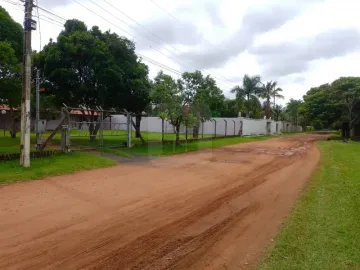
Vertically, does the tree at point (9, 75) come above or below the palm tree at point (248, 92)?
below

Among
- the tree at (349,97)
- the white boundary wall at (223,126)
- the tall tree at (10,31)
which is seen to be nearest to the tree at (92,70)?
the tall tree at (10,31)

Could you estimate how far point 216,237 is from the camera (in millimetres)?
5008

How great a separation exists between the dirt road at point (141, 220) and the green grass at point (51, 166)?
0.56 metres

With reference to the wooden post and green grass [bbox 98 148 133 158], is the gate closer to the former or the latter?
green grass [bbox 98 148 133 158]

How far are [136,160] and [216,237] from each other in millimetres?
9455

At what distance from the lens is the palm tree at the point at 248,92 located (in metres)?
48.6

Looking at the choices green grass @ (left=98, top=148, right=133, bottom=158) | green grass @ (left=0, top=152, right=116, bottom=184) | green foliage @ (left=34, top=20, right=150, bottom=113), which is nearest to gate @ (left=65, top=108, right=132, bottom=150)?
green grass @ (left=98, top=148, right=133, bottom=158)

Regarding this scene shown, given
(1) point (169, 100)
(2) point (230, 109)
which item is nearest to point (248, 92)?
(2) point (230, 109)

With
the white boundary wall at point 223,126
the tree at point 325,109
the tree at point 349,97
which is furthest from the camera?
the white boundary wall at point 223,126

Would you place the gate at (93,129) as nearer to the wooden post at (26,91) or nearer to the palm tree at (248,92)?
the wooden post at (26,91)

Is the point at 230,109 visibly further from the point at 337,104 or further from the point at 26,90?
the point at 26,90

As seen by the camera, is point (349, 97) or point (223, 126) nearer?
point (349, 97)

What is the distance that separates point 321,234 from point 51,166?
8.60 metres

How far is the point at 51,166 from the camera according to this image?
10.8 m
